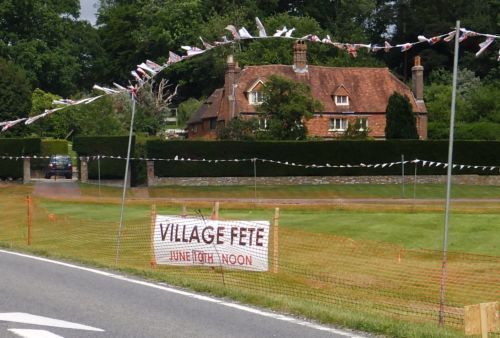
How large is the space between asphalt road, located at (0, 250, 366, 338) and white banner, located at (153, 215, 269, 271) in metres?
3.27

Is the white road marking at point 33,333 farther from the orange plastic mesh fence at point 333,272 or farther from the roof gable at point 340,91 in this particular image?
the roof gable at point 340,91

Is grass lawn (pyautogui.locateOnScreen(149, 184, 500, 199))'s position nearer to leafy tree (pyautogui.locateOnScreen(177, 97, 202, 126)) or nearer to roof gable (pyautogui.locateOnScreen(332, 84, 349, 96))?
roof gable (pyautogui.locateOnScreen(332, 84, 349, 96))

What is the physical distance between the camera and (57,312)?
1113cm

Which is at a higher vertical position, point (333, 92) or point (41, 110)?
point (333, 92)

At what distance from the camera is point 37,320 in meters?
10.5

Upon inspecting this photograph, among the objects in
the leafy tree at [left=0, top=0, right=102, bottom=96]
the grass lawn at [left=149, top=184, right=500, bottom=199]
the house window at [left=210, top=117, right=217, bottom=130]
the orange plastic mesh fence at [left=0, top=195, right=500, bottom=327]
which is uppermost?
the leafy tree at [left=0, top=0, right=102, bottom=96]

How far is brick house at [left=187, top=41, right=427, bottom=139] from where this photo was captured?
222 ft

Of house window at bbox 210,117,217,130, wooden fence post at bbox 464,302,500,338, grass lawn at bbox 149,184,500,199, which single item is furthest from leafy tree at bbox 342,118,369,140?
wooden fence post at bbox 464,302,500,338

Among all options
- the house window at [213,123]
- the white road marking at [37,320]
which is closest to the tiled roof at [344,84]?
the house window at [213,123]

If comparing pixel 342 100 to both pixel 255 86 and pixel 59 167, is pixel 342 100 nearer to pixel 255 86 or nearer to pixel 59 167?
pixel 255 86

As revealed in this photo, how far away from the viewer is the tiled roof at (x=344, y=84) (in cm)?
6856

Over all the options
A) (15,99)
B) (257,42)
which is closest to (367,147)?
(15,99)

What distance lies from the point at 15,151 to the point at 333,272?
1552 inches

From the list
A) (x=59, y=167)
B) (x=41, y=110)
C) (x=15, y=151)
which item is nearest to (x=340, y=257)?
(x=59, y=167)
